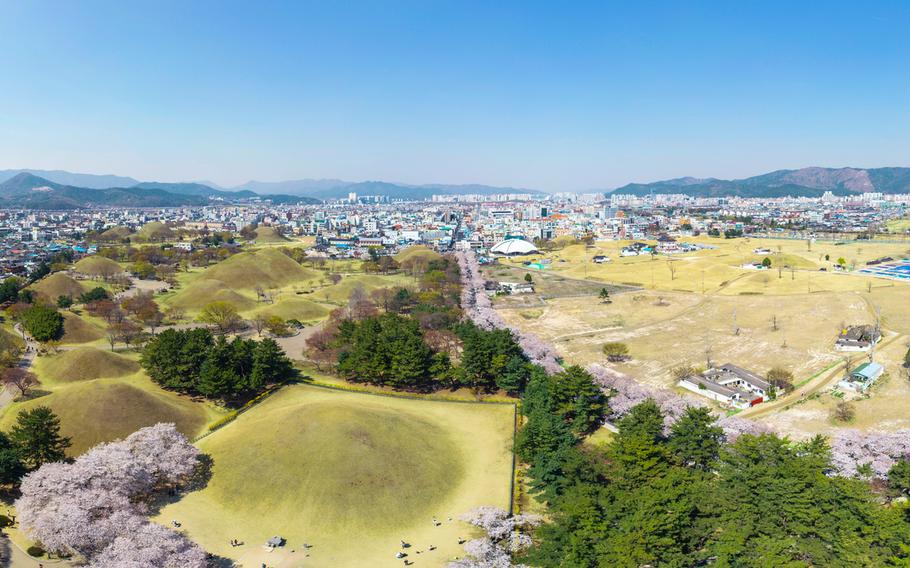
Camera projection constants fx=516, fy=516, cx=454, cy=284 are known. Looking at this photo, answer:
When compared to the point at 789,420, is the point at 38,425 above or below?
above

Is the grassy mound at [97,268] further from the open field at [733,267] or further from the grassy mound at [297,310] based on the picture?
the open field at [733,267]

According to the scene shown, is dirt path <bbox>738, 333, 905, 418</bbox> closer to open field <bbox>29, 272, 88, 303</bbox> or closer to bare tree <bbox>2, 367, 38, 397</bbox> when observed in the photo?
bare tree <bbox>2, 367, 38, 397</bbox>

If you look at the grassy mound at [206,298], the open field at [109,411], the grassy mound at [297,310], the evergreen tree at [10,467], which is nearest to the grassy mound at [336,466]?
the open field at [109,411]

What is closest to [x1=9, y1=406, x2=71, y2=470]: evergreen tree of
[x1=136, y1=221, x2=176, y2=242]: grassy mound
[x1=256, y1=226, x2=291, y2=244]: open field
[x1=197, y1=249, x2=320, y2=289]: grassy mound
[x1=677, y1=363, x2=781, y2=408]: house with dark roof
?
[x1=677, y1=363, x2=781, y2=408]: house with dark roof

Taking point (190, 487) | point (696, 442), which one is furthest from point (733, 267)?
point (190, 487)

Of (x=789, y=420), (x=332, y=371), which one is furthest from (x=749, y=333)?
(x=332, y=371)

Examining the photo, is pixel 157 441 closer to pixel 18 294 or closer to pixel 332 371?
pixel 332 371
